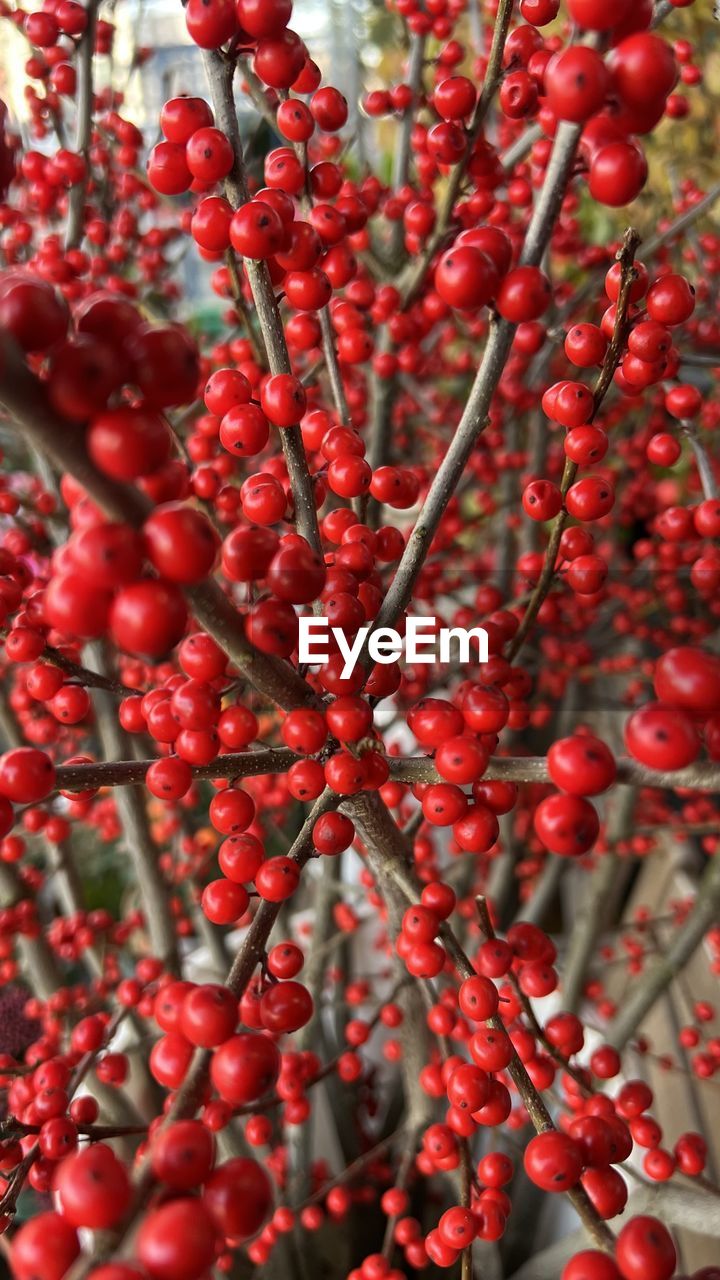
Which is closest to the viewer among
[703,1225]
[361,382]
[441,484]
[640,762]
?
[640,762]

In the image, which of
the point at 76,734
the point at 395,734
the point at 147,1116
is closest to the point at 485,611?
the point at 76,734

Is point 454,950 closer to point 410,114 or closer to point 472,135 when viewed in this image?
point 472,135

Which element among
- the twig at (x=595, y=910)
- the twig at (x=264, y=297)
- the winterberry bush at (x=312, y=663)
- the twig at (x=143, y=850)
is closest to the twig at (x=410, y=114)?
the winterberry bush at (x=312, y=663)

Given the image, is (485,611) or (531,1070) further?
(485,611)

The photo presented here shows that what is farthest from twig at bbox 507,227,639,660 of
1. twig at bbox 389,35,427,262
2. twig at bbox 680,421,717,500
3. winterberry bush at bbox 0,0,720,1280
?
twig at bbox 389,35,427,262

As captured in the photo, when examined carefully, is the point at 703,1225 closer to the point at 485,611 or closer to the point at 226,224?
the point at 485,611

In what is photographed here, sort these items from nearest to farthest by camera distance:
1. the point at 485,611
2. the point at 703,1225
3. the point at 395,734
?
the point at 703,1225, the point at 485,611, the point at 395,734

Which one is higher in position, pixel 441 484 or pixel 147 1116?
pixel 441 484

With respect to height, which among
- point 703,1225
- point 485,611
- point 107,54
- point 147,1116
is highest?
point 107,54
